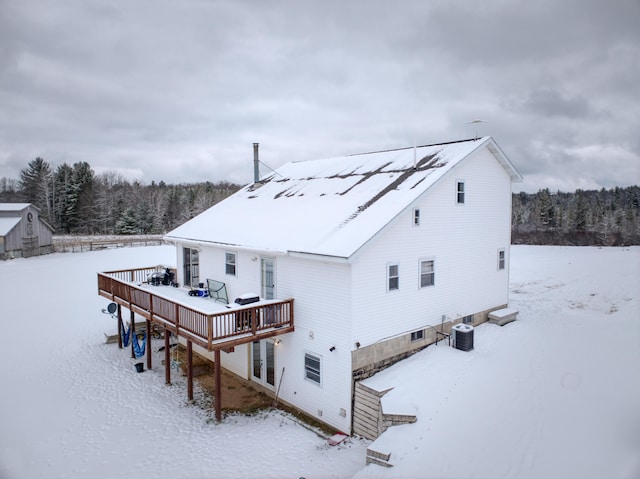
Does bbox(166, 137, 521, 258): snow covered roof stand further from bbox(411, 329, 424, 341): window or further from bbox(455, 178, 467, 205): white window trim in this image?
bbox(411, 329, 424, 341): window

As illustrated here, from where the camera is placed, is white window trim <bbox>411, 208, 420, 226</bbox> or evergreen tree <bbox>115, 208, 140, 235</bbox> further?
evergreen tree <bbox>115, 208, 140, 235</bbox>

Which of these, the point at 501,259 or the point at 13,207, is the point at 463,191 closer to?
the point at 501,259

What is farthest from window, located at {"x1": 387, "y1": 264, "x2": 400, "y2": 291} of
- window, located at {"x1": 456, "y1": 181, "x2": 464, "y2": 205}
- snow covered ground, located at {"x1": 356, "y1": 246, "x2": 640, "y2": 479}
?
window, located at {"x1": 456, "y1": 181, "x2": 464, "y2": 205}

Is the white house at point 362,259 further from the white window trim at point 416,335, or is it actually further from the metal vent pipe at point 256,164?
the metal vent pipe at point 256,164

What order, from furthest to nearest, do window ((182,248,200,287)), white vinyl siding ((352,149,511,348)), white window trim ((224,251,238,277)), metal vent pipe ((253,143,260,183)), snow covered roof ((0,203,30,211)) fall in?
snow covered roof ((0,203,30,211)), metal vent pipe ((253,143,260,183)), window ((182,248,200,287)), white window trim ((224,251,238,277)), white vinyl siding ((352,149,511,348))

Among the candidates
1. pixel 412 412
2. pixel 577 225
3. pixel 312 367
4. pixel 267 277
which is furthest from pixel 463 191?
pixel 577 225

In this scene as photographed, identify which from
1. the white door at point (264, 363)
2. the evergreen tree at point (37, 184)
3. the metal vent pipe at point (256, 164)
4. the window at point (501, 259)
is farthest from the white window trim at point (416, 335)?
the evergreen tree at point (37, 184)
